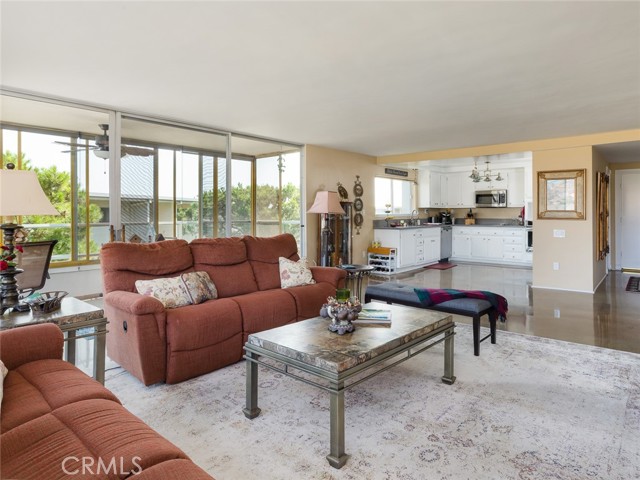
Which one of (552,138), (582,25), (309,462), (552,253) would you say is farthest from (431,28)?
(552,253)

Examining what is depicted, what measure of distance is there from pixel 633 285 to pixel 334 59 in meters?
6.45

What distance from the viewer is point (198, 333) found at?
2936 mm

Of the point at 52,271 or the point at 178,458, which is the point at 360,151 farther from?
the point at 178,458

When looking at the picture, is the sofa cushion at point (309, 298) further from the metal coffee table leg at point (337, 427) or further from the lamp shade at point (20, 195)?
the lamp shade at point (20, 195)

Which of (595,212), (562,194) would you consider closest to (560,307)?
(562,194)

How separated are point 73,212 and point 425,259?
705cm

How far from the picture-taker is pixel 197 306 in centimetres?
313

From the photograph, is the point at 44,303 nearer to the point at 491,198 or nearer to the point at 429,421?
the point at 429,421

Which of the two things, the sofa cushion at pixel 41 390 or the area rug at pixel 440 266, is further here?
the area rug at pixel 440 266

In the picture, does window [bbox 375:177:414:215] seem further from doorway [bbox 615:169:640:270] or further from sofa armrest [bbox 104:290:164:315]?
sofa armrest [bbox 104:290:164:315]

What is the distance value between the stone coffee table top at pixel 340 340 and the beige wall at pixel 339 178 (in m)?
4.04

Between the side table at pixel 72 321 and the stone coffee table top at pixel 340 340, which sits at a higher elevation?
the side table at pixel 72 321

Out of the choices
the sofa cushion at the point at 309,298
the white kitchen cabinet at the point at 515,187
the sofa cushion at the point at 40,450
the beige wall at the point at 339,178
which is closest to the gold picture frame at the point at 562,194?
the beige wall at the point at 339,178

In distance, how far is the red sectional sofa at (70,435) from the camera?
1.12 metres
